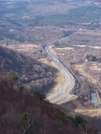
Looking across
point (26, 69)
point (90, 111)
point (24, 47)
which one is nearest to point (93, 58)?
point (24, 47)

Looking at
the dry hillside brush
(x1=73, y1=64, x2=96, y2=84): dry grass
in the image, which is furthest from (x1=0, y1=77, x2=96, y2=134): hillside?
(x1=73, y1=64, x2=96, y2=84): dry grass

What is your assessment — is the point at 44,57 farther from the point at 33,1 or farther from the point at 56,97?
the point at 33,1

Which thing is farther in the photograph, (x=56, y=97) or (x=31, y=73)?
(x=31, y=73)

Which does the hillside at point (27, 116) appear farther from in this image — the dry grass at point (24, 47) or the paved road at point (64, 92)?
the dry grass at point (24, 47)

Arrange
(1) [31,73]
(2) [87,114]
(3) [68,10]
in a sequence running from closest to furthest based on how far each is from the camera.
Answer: (2) [87,114] → (1) [31,73] → (3) [68,10]

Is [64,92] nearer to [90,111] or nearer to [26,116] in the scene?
[90,111]

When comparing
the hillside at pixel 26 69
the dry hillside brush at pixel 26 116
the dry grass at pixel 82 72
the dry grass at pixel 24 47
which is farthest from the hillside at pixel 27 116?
the dry grass at pixel 24 47

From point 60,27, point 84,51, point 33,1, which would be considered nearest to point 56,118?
point 84,51
